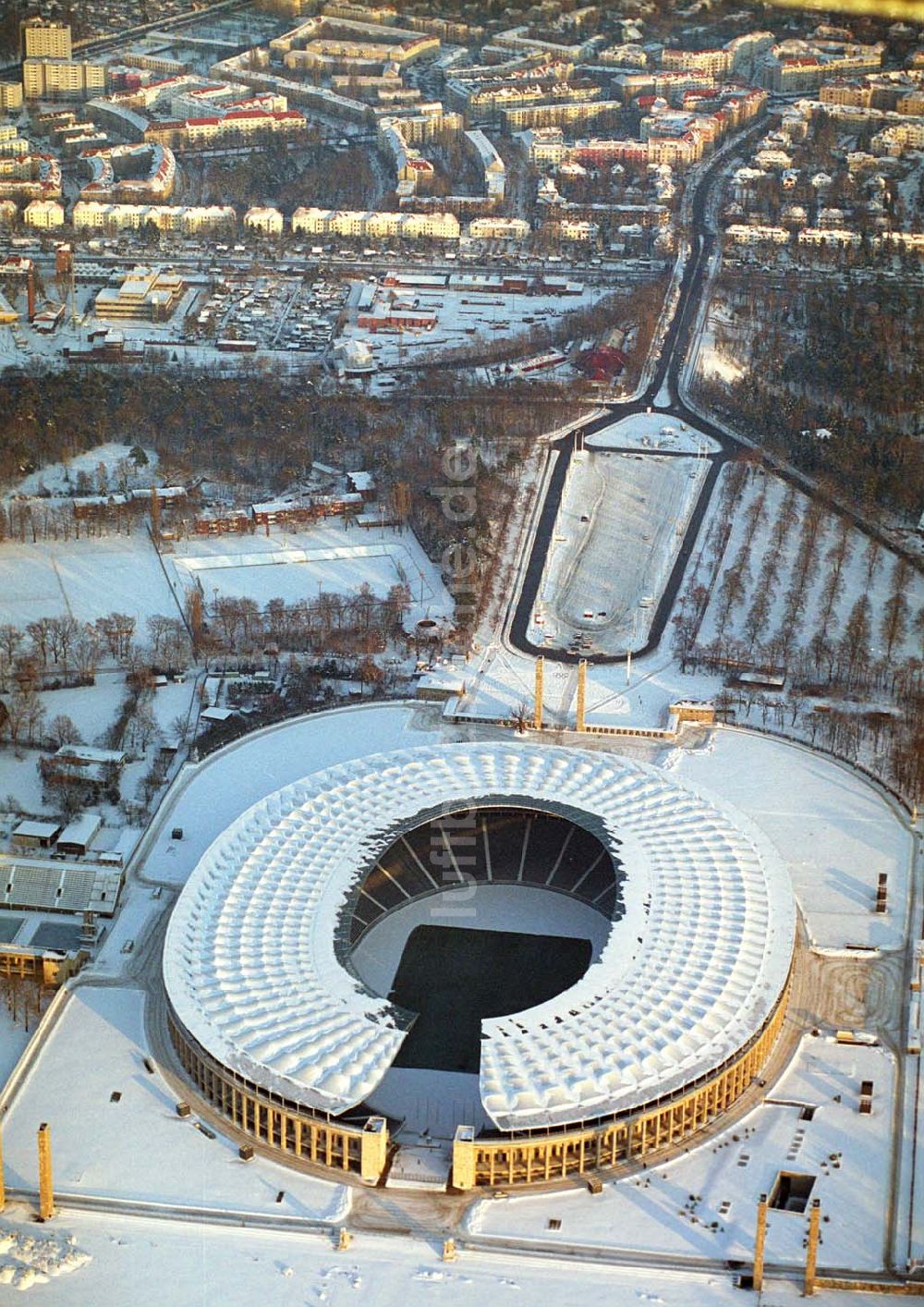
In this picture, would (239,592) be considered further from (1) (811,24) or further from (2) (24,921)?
(1) (811,24)

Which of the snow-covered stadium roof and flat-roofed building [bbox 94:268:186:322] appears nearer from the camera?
the snow-covered stadium roof

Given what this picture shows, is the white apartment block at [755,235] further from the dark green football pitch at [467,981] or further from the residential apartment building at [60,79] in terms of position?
the dark green football pitch at [467,981]

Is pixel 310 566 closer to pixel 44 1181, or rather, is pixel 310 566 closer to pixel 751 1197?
pixel 44 1181

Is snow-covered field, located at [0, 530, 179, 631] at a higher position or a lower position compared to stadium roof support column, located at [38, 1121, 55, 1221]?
lower

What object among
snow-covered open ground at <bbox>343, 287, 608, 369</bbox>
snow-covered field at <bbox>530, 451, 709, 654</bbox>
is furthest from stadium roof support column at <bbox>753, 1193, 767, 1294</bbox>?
snow-covered open ground at <bbox>343, 287, 608, 369</bbox>

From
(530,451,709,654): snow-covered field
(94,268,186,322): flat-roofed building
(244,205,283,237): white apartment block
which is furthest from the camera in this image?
(244,205,283,237): white apartment block

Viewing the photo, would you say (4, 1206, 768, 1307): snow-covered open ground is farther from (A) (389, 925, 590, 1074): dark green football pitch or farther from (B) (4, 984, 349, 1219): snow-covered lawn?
(A) (389, 925, 590, 1074): dark green football pitch

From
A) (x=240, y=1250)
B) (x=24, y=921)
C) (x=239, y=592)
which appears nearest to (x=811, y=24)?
(x=239, y=592)

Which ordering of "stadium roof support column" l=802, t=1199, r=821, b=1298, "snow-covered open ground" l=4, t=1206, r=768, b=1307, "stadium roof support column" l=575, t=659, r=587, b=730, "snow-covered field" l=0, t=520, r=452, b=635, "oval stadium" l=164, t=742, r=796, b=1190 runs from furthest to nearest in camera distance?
1. "snow-covered field" l=0, t=520, r=452, b=635
2. "stadium roof support column" l=575, t=659, r=587, b=730
3. "oval stadium" l=164, t=742, r=796, b=1190
4. "stadium roof support column" l=802, t=1199, r=821, b=1298
5. "snow-covered open ground" l=4, t=1206, r=768, b=1307
